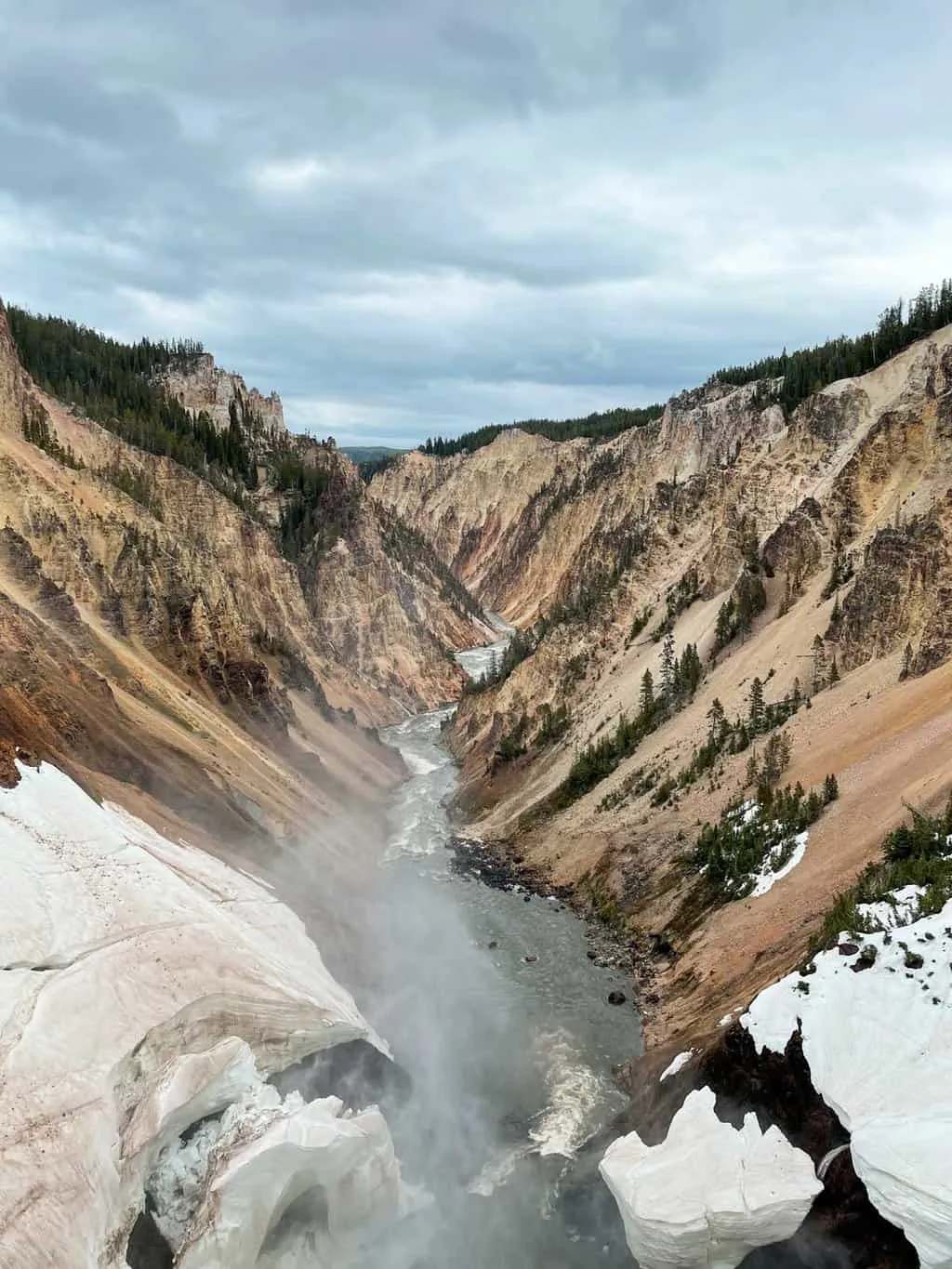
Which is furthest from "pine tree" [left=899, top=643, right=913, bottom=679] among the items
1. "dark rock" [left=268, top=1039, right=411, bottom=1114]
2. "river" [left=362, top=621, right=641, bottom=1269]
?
"dark rock" [left=268, top=1039, right=411, bottom=1114]

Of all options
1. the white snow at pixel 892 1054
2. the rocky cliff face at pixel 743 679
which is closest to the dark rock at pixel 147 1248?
the white snow at pixel 892 1054

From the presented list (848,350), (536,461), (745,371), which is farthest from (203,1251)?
(536,461)

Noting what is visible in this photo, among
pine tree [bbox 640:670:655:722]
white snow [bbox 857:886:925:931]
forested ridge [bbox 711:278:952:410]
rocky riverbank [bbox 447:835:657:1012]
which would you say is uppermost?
forested ridge [bbox 711:278:952:410]

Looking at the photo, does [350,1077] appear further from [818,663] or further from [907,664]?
[818,663]

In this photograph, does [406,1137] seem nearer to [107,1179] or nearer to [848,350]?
[107,1179]

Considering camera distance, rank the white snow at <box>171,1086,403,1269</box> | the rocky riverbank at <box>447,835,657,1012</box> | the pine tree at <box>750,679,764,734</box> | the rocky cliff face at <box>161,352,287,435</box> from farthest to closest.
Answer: the rocky cliff face at <box>161,352,287,435</box>, the pine tree at <box>750,679,764,734</box>, the rocky riverbank at <box>447,835,657,1012</box>, the white snow at <box>171,1086,403,1269</box>

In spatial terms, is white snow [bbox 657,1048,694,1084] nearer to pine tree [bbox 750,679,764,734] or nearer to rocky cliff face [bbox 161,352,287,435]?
pine tree [bbox 750,679,764,734]

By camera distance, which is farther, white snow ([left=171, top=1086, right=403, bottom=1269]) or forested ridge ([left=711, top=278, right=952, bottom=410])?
forested ridge ([left=711, top=278, right=952, bottom=410])
